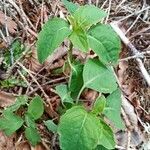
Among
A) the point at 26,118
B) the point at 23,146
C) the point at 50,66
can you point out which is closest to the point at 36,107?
the point at 26,118

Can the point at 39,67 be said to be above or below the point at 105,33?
below

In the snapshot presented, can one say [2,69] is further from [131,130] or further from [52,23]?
[131,130]

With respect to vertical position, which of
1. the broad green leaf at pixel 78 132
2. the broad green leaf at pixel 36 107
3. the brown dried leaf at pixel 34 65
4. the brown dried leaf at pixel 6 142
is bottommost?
the brown dried leaf at pixel 6 142

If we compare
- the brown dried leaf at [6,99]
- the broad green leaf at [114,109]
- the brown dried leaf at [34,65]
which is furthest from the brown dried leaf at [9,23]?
the broad green leaf at [114,109]

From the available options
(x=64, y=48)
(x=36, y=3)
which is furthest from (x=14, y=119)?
(x=36, y=3)

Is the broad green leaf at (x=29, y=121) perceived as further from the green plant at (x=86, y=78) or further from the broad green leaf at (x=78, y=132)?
the broad green leaf at (x=78, y=132)

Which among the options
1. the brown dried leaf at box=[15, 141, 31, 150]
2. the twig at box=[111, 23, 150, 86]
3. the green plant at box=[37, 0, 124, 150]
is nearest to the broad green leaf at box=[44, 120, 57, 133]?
the green plant at box=[37, 0, 124, 150]

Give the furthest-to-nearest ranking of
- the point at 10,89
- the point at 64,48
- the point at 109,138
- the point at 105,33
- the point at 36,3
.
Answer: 1. the point at 36,3
2. the point at 64,48
3. the point at 10,89
4. the point at 105,33
5. the point at 109,138
